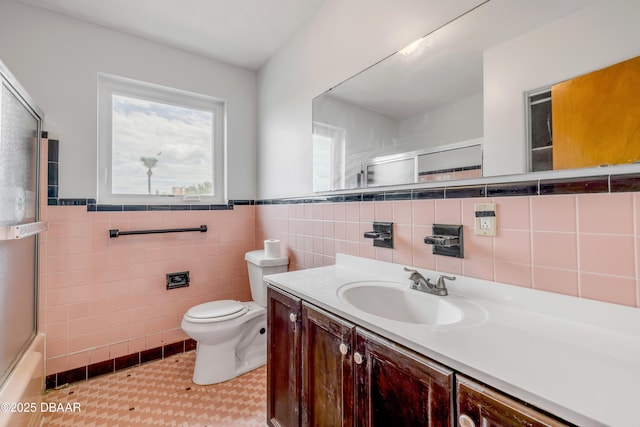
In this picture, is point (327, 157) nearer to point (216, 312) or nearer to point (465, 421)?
point (216, 312)

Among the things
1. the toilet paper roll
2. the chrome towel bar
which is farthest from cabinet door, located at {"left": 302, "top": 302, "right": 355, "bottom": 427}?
the chrome towel bar

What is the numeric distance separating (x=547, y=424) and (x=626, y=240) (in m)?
0.58

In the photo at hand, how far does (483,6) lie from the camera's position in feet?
3.29

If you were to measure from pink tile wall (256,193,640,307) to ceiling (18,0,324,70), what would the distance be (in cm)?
146

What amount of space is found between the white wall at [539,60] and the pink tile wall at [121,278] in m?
2.07

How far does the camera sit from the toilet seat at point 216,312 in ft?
5.66

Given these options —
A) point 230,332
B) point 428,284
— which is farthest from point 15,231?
point 428,284

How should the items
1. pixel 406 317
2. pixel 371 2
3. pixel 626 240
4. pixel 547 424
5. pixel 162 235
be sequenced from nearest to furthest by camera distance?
pixel 547 424 → pixel 626 240 → pixel 406 317 → pixel 371 2 → pixel 162 235

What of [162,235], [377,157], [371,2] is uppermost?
[371,2]

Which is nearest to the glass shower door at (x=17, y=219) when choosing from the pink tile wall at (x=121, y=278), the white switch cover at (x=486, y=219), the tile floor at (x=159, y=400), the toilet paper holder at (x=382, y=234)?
the pink tile wall at (x=121, y=278)

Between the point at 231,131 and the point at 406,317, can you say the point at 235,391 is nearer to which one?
the point at 406,317

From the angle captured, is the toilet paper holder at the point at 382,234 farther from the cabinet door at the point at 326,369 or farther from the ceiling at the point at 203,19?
the ceiling at the point at 203,19

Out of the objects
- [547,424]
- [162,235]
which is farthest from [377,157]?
[162,235]

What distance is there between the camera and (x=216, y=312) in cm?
180
